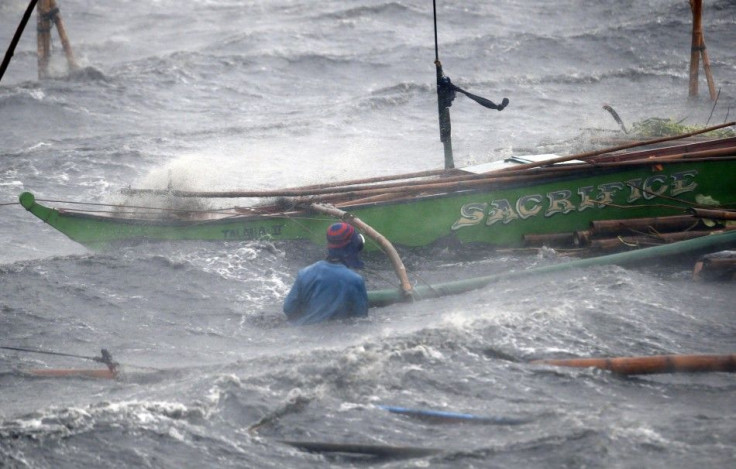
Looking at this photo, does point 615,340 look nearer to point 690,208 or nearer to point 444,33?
point 690,208

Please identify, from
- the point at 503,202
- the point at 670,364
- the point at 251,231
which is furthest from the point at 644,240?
the point at 251,231

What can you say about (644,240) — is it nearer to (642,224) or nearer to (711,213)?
(642,224)

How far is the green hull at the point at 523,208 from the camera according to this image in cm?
1002

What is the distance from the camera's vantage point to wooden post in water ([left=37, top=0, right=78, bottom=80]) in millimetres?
21541

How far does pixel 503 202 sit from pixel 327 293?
3.19 m

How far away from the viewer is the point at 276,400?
6172mm

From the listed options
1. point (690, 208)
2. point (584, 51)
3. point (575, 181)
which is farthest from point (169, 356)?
point (584, 51)

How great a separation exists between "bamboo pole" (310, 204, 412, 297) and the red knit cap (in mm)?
1011

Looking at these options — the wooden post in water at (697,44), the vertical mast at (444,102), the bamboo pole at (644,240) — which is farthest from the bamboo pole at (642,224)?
the wooden post in water at (697,44)

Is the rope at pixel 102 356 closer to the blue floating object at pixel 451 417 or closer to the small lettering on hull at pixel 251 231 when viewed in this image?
the blue floating object at pixel 451 417

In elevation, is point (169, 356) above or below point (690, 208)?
below

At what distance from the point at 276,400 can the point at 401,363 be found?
105 centimetres

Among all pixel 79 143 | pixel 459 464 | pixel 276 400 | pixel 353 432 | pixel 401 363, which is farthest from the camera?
pixel 79 143

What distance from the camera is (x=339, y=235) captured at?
7633 millimetres
